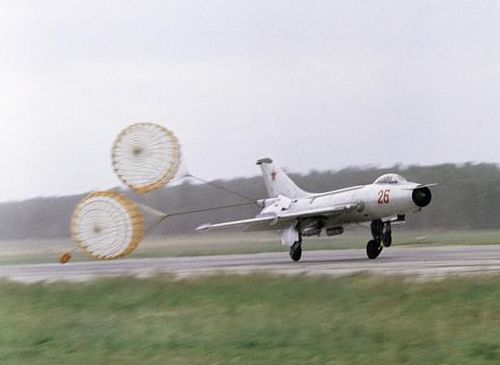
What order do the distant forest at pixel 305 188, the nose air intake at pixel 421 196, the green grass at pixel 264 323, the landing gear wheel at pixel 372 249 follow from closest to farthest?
the green grass at pixel 264 323 → the nose air intake at pixel 421 196 → the landing gear wheel at pixel 372 249 → the distant forest at pixel 305 188

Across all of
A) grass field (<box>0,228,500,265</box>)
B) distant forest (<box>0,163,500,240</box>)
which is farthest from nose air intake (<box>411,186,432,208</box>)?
distant forest (<box>0,163,500,240</box>)

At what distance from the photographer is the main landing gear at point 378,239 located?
25734 mm

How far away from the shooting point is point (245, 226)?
28359 mm

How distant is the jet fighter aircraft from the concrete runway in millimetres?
759

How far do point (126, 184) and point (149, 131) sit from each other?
4.88 ft

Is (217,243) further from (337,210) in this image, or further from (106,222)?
(106,222)

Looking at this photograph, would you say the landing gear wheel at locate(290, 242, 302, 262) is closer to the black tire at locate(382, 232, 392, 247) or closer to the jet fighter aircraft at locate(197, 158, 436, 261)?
the jet fighter aircraft at locate(197, 158, 436, 261)

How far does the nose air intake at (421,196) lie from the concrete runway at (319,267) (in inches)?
55.5

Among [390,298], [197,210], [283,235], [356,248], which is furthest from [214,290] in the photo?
[356,248]

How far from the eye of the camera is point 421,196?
80.4 ft

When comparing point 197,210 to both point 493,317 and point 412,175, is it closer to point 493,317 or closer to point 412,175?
point 412,175

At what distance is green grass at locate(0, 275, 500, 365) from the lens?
9594 millimetres

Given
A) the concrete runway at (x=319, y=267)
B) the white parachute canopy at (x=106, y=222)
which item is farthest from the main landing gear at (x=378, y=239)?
the white parachute canopy at (x=106, y=222)

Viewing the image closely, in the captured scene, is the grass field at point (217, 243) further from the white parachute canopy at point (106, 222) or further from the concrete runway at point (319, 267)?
the white parachute canopy at point (106, 222)
